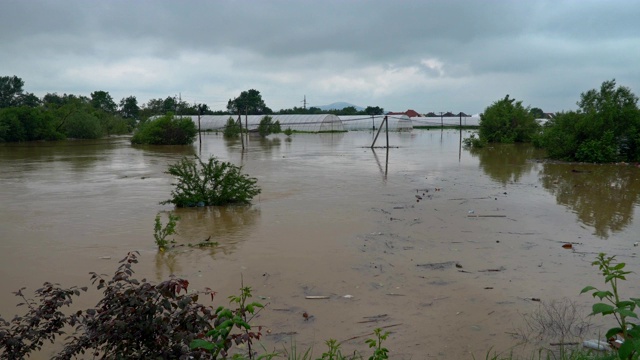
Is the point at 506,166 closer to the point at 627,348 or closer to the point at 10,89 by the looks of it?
the point at 627,348

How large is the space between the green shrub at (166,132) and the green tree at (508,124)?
790 inches

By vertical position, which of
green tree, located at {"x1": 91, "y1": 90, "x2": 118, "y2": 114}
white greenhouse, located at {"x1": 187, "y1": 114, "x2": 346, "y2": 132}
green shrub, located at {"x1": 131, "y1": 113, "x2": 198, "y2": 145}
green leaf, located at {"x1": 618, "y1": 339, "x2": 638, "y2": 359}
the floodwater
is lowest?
the floodwater

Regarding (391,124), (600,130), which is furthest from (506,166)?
(391,124)

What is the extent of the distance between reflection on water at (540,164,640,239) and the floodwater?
8 cm

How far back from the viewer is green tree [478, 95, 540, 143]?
33.1m

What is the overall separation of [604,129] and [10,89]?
6511 cm

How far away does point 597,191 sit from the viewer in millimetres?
12359

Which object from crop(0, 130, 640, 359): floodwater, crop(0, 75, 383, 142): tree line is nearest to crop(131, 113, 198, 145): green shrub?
crop(0, 75, 383, 142): tree line

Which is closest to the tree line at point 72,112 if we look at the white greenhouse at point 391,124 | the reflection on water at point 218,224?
the white greenhouse at point 391,124

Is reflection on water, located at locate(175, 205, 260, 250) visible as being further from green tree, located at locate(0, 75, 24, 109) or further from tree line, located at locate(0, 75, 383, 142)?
green tree, located at locate(0, 75, 24, 109)

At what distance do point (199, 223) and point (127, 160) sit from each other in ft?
43.0

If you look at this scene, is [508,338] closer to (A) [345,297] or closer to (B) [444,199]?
(A) [345,297]

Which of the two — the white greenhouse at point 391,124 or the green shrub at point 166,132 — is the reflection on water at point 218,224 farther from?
the white greenhouse at point 391,124

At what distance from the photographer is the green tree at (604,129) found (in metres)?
18.9
